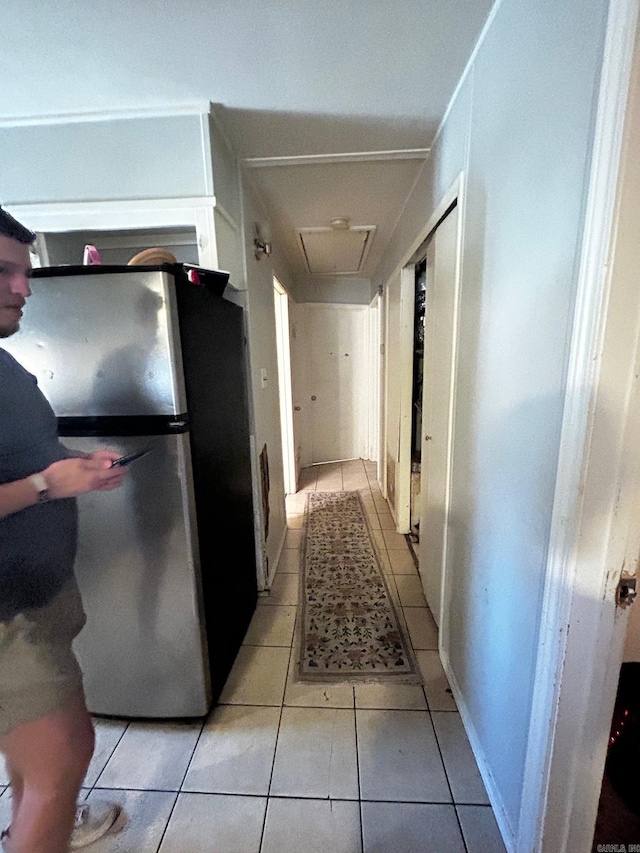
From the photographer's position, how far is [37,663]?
79 cm

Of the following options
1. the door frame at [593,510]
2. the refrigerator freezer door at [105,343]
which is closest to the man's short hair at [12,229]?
the refrigerator freezer door at [105,343]

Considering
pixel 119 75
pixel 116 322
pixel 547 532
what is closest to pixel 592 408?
pixel 547 532

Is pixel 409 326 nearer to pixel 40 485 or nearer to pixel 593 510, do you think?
pixel 593 510

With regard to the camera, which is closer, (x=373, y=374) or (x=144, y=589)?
(x=144, y=589)

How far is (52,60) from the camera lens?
1.22 meters

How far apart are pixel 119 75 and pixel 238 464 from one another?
61.0 inches

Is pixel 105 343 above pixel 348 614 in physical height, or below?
above

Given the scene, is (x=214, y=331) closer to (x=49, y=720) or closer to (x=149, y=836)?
(x=49, y=720)

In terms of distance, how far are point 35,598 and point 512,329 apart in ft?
4.39

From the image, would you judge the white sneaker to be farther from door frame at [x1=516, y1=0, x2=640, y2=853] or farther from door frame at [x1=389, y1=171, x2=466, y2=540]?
door frame at [x1=389, y1=171, x2=466, y2=540]

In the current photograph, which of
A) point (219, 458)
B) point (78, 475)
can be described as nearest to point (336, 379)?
point (219, 458)

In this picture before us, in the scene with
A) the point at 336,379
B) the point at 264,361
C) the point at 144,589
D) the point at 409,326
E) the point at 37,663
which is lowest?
the point at 144,589

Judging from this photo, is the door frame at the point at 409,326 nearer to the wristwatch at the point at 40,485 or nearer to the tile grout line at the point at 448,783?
the tile grout line at the point at 448,783

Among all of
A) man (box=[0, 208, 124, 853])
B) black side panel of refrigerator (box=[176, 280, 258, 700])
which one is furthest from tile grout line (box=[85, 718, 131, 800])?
man (box=[0, 208, 124, 853])
